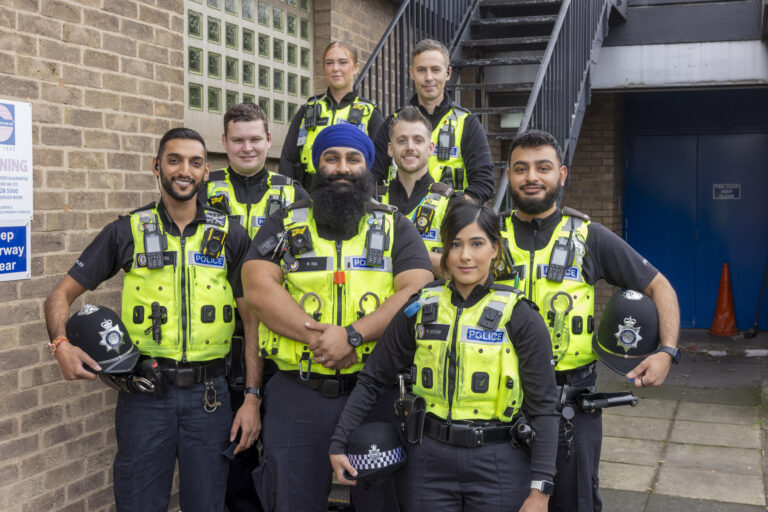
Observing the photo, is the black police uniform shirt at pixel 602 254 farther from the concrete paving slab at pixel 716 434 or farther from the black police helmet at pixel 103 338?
the concrete paving slab at pixel 716 434

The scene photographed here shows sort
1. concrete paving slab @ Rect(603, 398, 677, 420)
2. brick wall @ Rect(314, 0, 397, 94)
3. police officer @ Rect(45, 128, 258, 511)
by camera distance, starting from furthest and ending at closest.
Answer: concrete paving slab @ Rect(603, 398, 677, 420)
brick wall @ Rect(314, 0, 397, 94)
police officer @ Rect(45, 128, 258, 511)

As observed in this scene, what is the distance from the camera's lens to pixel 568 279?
139 inches

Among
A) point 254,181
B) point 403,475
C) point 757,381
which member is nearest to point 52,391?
point 254,181

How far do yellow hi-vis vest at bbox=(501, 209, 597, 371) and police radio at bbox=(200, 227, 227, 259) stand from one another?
1238 millimetres

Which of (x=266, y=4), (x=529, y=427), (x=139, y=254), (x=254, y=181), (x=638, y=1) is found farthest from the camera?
(x=638, y=1)

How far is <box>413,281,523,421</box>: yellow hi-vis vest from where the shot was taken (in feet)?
9.84

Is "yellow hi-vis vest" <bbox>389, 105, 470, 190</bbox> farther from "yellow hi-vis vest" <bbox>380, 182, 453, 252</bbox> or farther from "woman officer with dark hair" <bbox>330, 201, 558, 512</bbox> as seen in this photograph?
"woman officer with dark hair" <bbox>330, 201, 558, 512</bbox>

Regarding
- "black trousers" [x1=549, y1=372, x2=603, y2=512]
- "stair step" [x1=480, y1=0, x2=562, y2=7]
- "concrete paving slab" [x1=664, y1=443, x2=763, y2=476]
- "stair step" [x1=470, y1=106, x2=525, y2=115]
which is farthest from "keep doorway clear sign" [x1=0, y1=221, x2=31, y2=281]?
"stair step" [x1=480, y1=0, x2=562, y2=7]

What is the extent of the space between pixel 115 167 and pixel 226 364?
149 centimetres

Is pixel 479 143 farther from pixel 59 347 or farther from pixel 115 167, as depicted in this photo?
pixel 59 347

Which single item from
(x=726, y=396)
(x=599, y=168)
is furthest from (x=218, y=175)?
(x=599, y=168)

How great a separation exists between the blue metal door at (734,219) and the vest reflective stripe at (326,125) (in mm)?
7432

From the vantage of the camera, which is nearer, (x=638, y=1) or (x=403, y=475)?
(x=403, y=475)

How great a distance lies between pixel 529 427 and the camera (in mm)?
2986
